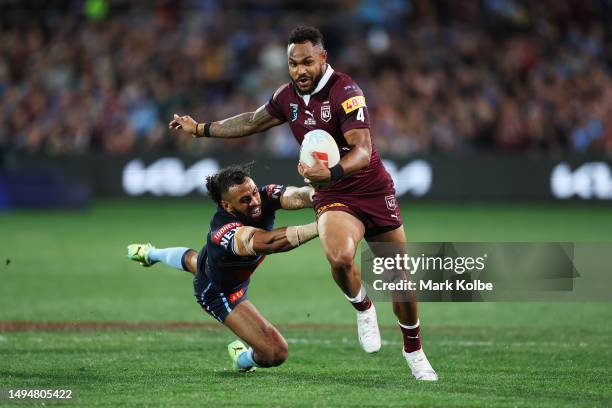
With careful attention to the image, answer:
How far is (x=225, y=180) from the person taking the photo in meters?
9.04

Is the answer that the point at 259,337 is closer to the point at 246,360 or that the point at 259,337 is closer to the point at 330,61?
the point at 246,360

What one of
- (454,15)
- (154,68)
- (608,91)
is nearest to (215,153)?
(154,68)

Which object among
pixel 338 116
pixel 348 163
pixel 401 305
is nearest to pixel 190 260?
pixel 401 305

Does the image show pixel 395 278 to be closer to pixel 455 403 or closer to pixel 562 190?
pixel 455 403

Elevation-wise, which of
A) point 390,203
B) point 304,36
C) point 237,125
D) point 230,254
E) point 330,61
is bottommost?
point 230,254

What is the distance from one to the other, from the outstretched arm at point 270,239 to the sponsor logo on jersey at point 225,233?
0.09 m

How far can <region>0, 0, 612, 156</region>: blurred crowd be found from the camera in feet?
78.5

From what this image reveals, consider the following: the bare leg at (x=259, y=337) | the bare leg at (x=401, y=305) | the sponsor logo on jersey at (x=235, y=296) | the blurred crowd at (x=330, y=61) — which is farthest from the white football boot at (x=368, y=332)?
the blurred crowd at (x=330, y=61)

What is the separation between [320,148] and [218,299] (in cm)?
195

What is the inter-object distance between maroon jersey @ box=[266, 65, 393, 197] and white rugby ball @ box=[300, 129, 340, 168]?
0.75 feet

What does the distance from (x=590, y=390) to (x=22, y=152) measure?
18.9 metres

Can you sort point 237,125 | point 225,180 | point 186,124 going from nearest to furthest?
point 225,180 < point 237,125 < point 186,124

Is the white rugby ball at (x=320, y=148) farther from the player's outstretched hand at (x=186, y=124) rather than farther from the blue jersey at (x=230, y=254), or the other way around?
the player's outstretched hand at (x=186, y=124)

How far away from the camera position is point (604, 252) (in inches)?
709
